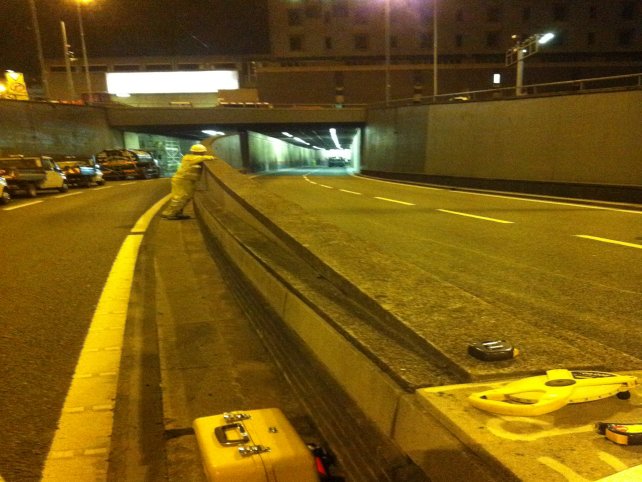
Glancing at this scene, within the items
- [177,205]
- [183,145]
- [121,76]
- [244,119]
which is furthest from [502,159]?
[121,76]

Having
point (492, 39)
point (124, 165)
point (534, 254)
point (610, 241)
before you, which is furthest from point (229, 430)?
point (492, 39)

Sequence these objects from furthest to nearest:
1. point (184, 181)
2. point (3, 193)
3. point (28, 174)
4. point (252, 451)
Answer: point (28, 174) → point (3, 193) → point (184, 181) → point (252, 451)

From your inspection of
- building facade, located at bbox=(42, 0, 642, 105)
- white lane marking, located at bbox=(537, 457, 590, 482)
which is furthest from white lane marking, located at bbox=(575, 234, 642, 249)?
building facade, located at bbox=(42, 0, 642, 105)

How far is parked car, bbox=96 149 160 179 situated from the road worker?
21282 millimetres

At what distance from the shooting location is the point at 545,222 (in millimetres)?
11422

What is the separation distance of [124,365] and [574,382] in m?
3.11

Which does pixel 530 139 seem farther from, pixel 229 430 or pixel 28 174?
pixel 229 430

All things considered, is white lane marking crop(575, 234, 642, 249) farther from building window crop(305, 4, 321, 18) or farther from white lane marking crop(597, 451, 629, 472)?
building window crop(305, 4, 321, 18)

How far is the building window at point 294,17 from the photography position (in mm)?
73438

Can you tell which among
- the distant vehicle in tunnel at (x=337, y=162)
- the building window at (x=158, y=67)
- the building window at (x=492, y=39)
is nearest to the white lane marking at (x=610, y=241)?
the distant vehicle in tunnel at (x=337, y=162)

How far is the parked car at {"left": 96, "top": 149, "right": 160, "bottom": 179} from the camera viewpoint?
1196 inches

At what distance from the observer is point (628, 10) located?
73.4 metres

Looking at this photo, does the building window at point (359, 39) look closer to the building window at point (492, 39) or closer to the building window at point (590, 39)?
the building window at point (492, 39)

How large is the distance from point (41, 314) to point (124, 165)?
27.8 metres
